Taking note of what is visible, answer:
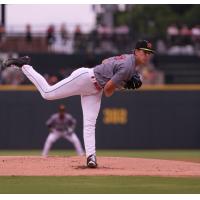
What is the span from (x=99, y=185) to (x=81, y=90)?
175 cm

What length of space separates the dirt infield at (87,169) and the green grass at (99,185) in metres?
0.44

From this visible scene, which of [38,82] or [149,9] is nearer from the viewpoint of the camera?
[38,82]

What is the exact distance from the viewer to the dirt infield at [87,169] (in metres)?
10.2

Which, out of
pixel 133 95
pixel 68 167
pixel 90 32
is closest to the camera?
pixel 68 167

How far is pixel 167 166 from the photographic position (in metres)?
11.4

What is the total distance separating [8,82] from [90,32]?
3.45m

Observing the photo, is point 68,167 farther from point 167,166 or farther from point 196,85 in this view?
point 196,85

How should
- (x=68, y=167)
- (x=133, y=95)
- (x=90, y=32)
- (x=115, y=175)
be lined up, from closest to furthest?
(x=115, y=175), (x=68, y=167), (x=133, y=95), (x=90, y=32)

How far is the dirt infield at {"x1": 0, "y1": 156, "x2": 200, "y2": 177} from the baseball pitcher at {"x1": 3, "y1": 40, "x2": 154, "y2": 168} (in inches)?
15.4

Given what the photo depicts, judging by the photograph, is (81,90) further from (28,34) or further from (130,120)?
(28,34)

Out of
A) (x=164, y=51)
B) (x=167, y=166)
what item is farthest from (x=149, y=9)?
(x=167, y=166)

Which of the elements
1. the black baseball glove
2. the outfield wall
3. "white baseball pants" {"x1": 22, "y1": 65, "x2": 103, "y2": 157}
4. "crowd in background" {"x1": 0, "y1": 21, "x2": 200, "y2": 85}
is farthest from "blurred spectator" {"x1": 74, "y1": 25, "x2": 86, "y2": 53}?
the black baseball glove

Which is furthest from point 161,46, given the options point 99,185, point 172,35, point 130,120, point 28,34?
point 99,185

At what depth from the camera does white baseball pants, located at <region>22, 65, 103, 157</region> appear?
33.9ft
